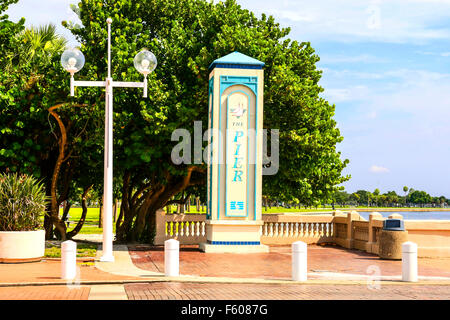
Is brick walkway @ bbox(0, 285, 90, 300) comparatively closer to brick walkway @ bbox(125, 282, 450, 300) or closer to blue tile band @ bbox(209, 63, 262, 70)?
brick walkway @ bbox(125, 282, 450, 300)

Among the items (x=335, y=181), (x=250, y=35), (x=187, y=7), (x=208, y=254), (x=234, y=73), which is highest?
(x=187, y=7)

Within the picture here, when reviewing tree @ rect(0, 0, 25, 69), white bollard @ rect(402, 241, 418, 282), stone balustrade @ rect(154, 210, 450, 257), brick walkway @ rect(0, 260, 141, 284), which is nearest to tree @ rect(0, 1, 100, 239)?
tree @ rect(0, 0, 25, 69)

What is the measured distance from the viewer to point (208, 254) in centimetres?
1986

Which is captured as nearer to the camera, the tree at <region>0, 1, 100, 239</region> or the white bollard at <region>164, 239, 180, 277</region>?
the white bollard at <region>164, 239, 180, 277</region>

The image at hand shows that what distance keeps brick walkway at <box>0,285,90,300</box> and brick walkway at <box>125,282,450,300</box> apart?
98 centimetres

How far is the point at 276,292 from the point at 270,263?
568 centimetres

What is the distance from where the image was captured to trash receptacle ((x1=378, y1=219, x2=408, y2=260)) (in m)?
18.6

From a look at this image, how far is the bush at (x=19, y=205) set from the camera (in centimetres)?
1641
